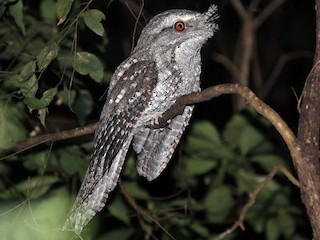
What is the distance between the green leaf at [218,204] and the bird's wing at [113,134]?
1040 millimetres

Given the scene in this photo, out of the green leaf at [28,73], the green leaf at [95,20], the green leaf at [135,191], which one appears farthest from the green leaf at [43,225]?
the green leaf at [135,191]

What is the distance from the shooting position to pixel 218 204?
13.0 feet

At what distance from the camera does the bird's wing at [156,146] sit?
10.9 feet

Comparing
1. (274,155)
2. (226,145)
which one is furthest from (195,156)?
(274,155)

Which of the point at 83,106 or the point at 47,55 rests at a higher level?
the point at 47,55

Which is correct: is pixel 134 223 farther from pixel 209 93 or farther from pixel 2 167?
pixel 209 93

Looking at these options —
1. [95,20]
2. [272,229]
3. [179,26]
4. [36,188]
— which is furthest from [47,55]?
[272,229]

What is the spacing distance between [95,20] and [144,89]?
1.22 feet

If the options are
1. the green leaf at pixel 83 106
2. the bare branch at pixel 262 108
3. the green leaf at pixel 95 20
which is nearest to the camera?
the bare branch at pixel 262 108

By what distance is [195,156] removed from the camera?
4.00 m

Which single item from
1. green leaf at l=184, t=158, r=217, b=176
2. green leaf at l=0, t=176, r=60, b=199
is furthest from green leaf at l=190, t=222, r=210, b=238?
green leaf at l=0, t=176, r=60, b=199

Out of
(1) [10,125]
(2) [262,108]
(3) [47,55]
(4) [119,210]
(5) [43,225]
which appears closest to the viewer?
(5) [43,225]

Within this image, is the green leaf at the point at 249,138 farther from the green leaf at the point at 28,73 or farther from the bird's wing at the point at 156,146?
the green leaf at the point at 28,73

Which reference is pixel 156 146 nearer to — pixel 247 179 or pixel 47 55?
pixel 247 179
